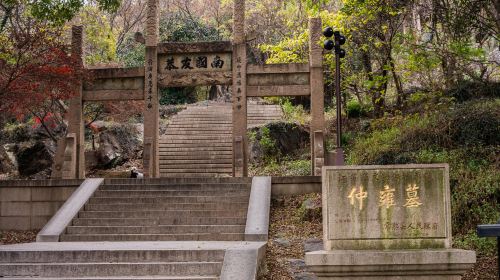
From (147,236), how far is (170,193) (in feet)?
8.02

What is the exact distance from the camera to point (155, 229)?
12594mm

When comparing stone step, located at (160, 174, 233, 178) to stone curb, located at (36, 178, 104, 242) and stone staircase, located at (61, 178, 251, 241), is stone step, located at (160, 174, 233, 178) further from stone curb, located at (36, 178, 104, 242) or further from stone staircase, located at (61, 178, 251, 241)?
stone curb, located at (36, 178, 104, 242)

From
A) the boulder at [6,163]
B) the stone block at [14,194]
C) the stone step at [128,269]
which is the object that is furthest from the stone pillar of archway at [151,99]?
the boulder at [6,163]

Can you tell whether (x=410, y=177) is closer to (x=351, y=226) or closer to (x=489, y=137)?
(x=351, y=226)

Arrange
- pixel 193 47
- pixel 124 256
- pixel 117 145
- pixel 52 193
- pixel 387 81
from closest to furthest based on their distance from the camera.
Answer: pixel 124 256 → pixel 52 193 → pixel 193 47 → pixel 387 81 → pixel 117 145

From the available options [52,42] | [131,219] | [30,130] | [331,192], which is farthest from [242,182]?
[30,130]

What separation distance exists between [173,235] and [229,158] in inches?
400

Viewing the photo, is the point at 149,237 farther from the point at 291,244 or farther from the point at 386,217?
the point at 386,217

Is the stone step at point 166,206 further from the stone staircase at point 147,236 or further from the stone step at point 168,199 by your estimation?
the stone step at point 168,199

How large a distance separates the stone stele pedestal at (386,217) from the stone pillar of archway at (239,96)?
9.93 meters

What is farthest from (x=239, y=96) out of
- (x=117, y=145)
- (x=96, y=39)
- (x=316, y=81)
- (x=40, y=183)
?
(x=96, y=39)

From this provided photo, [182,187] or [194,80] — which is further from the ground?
[194,80]

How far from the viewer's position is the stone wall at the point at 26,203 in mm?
14781

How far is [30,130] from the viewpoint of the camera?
945 inches
